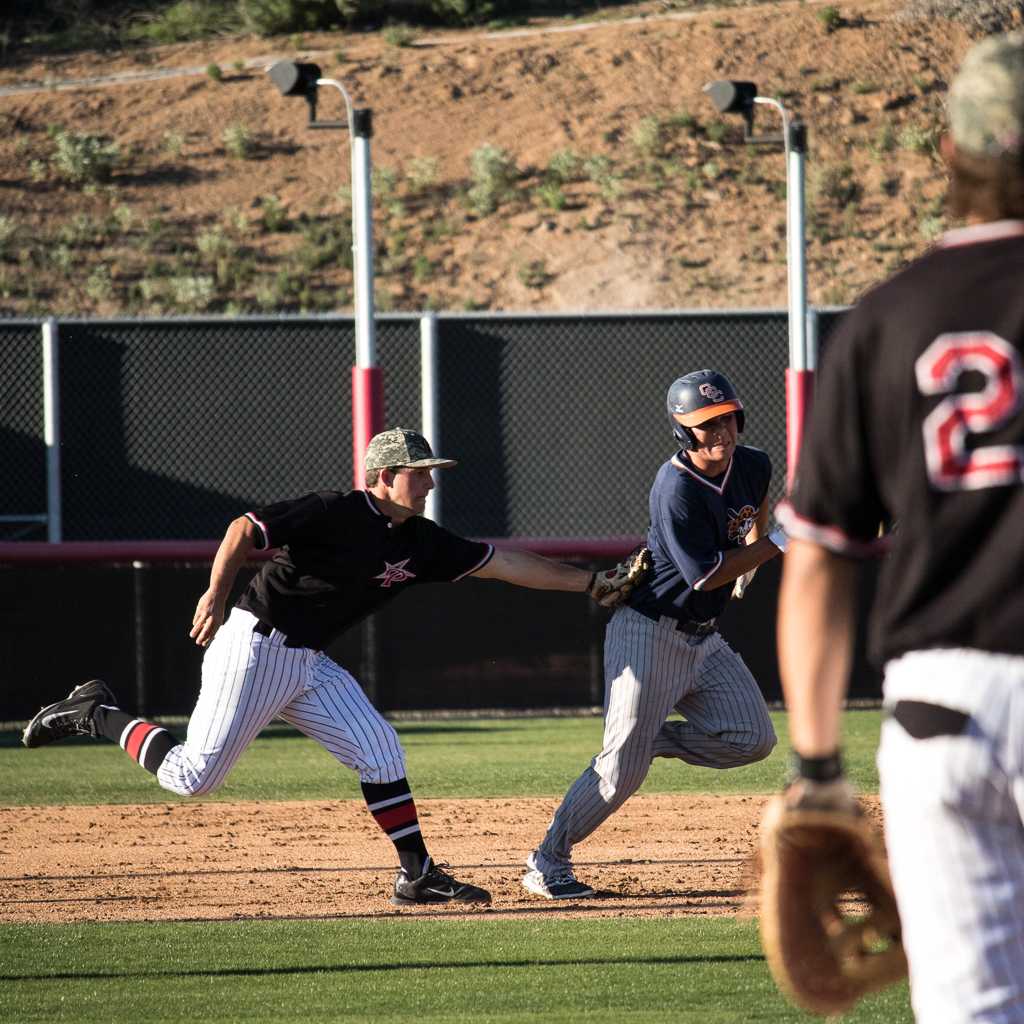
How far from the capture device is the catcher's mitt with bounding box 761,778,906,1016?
264 cm

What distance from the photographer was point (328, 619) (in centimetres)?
673

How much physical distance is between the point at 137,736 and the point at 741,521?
2.57 meters

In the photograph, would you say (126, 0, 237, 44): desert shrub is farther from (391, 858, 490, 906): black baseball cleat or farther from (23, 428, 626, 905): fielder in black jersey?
(391, 858, 490, 906): black baseball cleat

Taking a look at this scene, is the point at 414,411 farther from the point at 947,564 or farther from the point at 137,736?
the point at 947,564

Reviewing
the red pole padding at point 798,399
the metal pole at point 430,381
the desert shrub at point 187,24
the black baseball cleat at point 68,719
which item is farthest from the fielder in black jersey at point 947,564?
the desert shrub at point 187,24

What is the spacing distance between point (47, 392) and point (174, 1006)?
1646cm

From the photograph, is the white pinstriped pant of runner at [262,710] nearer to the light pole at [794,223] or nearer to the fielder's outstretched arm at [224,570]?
the fielder's outstretched arm at [224,570]

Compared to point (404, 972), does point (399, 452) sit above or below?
above

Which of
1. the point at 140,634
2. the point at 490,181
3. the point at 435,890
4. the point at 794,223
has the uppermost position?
the point at 490,181

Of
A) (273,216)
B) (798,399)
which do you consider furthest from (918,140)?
(798,399)

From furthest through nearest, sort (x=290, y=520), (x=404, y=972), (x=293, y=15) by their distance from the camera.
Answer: (x=293, y=15)
(x=290, y=520)
(x=404, y=972)

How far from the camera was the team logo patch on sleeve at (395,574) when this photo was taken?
21.9 feet

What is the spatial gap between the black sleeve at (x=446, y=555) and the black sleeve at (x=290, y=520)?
44 centimetres

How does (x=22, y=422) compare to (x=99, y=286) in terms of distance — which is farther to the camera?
(x=99, y=286)
